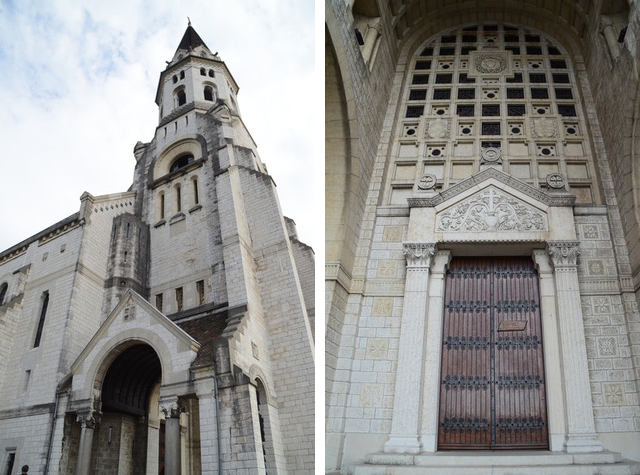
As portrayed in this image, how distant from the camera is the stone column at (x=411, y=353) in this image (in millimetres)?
8672

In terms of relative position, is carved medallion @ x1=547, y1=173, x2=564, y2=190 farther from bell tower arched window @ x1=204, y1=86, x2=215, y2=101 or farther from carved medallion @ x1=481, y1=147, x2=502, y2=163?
bell tower arched window @ x1=204, y1=86, x2=215, y2=101

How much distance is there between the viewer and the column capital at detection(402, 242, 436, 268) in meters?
10.3

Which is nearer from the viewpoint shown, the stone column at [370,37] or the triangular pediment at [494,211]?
the triangular pediment at [494,211]

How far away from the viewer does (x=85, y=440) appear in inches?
463

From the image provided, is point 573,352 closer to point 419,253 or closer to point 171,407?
point 419,253

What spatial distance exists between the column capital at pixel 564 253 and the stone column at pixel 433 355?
169cm

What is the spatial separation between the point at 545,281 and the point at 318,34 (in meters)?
5.95

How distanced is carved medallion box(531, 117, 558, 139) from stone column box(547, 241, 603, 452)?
317 cm

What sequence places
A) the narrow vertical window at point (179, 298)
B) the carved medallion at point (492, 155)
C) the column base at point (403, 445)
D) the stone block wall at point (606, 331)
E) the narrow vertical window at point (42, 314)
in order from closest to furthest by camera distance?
the column base at point (403, 445) < the stone block wall at point (606, 331) < the carved medallion at point (492, 155) < the narrow vertical window at point (42, 314) < the narrow vertical window at point (179, 298)

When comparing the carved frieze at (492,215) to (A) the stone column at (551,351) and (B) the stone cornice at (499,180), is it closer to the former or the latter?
(B) the stone cornice at (499,180)

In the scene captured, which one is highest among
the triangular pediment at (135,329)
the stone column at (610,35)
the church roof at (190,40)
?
the church roof at (190,40)

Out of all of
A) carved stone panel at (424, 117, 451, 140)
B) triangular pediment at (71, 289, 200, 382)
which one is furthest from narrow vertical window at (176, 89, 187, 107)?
carved stone panel at (424, 117, 451, 140)

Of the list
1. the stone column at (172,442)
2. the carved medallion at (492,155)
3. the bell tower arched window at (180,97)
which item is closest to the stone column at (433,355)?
the carved medallion at (492,155)

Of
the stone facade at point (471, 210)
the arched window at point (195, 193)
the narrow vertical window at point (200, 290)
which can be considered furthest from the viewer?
the arched window at point (195, 193)
